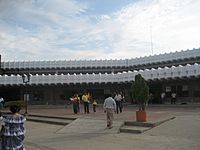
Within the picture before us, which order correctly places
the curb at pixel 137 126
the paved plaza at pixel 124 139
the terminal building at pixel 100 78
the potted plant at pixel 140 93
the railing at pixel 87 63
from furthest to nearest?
the railing at pixel 87 63 < the terminal building at pixel 100 78 < the potted plant at pixel 140 93 < the curb at pixel 137 126 < the paved plaza at pixel 124 139

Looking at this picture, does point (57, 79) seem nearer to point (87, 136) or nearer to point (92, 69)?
point (92, 69)

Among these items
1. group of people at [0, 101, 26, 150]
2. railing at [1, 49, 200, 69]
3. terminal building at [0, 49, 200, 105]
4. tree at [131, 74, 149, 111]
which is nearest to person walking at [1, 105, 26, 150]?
group of people at [0, 101, 26, 150]

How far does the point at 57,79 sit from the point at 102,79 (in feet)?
21.3

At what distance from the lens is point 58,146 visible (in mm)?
12461

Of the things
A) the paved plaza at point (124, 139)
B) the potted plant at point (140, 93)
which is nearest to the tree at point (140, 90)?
the potted plant at point (140, 93)

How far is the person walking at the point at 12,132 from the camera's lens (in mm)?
7160

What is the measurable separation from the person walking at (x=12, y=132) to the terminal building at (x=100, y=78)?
31.5 m

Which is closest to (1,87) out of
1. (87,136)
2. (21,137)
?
(87,136)

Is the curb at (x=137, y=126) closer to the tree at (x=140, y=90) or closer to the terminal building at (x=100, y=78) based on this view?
the tree at (x=140, y=90)

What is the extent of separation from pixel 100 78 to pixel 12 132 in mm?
43866

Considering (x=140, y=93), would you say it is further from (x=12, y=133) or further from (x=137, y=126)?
(x=12, y=133)

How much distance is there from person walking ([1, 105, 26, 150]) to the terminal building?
31.5 meters

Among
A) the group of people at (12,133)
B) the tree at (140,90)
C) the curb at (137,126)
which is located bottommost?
the curb at (137,126)

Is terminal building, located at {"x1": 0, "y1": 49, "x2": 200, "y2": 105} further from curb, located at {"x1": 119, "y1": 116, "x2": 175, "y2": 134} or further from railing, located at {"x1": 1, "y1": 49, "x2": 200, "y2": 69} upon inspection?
curb, located at {"x1": 119, "y1": 116, "x2": 175, "y2": 134}
